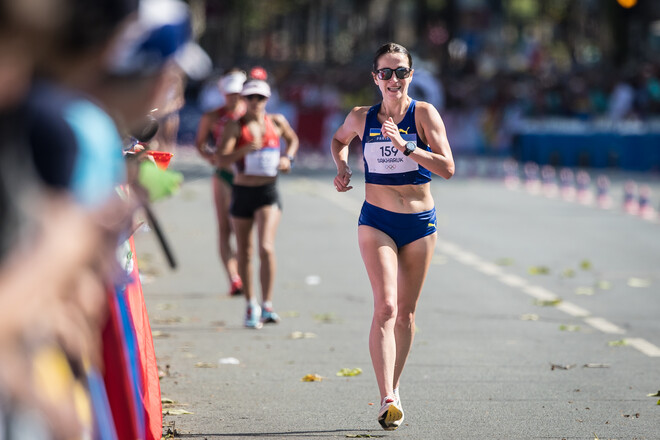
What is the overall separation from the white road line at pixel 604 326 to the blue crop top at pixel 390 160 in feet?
12.2

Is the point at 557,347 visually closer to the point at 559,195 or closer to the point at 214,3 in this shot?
the point at 559,195

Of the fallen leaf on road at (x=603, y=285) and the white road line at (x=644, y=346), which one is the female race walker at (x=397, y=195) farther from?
the fallen leaf on road at (x=603, y=285)

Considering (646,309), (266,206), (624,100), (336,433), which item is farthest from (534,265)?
(624,100)

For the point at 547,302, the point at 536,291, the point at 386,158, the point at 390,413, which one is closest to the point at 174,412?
the point at 390,413

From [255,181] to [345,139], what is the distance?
3.42 m

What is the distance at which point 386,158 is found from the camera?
7262 mm

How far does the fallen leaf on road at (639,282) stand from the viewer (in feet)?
43.7

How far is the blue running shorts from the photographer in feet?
23.5

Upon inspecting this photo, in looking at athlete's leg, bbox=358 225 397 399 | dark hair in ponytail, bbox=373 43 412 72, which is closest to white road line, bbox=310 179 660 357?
athlete's leg, bbox=358 225 397 399

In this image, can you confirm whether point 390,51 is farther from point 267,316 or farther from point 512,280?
point 512,280

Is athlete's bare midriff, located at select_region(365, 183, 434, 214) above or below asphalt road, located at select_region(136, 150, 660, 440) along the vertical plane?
above

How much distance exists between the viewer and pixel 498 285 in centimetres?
1321

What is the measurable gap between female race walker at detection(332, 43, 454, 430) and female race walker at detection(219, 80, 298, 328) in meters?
3.50

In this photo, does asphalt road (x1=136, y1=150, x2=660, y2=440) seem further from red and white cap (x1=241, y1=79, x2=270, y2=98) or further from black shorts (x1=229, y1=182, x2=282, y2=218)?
red and white cap (x1=241, y1=79, x2=270, y2=98)
